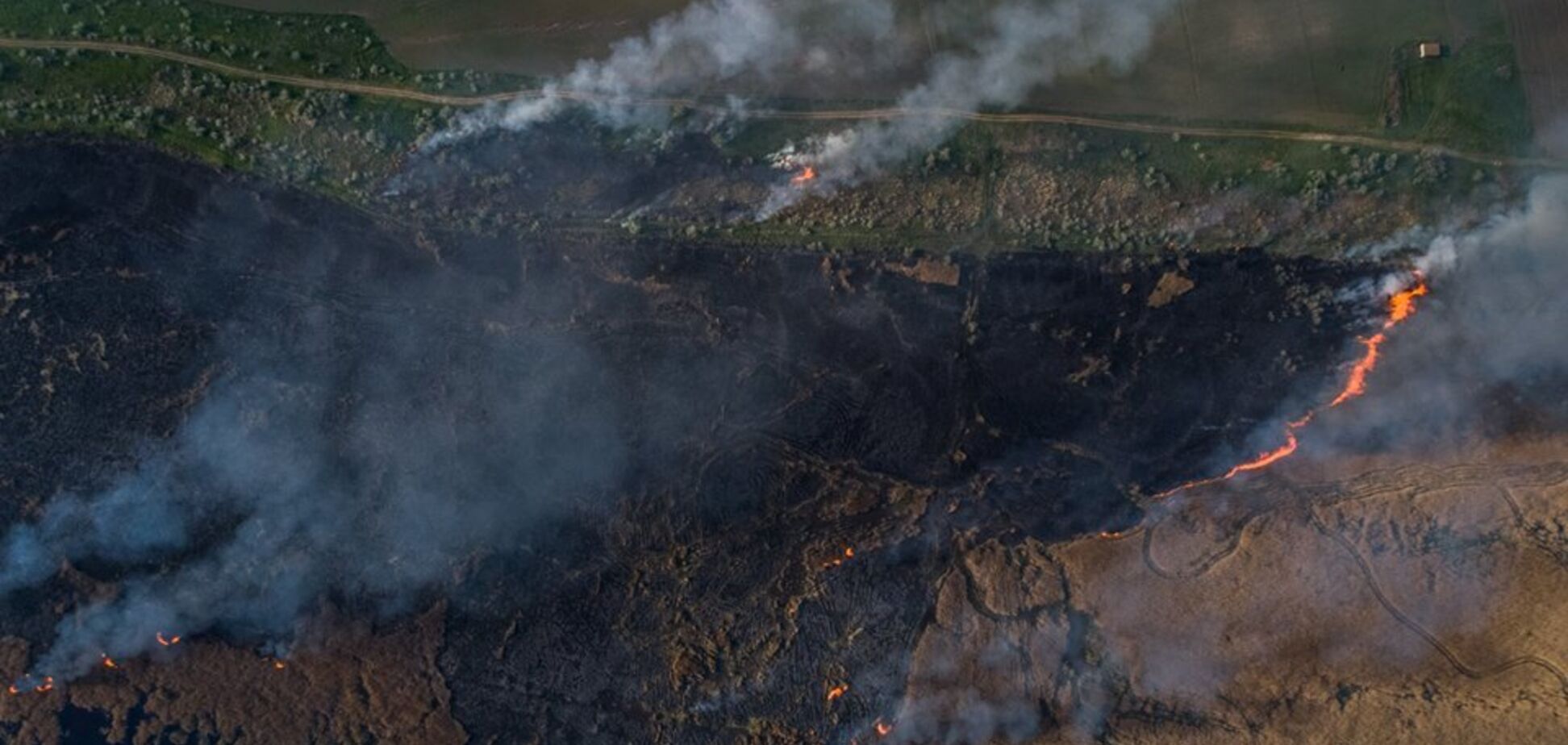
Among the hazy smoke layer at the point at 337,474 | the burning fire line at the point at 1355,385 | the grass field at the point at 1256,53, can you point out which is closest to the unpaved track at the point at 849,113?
the grass field at the point at 1256,53

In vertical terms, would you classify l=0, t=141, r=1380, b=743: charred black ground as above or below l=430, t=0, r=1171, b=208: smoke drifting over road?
below

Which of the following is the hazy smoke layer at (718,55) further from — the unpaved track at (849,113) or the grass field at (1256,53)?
the grass field at (1256,53)

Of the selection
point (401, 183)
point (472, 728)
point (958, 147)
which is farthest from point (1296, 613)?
point (401, 183)

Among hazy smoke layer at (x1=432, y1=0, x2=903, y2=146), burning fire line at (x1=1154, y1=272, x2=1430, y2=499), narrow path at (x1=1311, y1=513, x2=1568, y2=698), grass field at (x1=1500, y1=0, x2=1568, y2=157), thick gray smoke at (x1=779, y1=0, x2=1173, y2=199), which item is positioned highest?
hazy smoke layer at (x1=432, y1=0, x2=903, y2=146)

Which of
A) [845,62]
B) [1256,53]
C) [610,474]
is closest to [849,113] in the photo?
[845,62]

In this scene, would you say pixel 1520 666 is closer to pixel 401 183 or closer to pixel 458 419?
pixel 458 419

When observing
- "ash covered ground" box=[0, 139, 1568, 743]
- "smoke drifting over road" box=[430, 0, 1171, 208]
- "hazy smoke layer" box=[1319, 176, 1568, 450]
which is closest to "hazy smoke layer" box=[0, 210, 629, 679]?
"ash covered ground" box=[0, 139, 1568, 743]

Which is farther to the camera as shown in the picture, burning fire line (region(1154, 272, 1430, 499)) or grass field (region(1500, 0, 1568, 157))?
grass field (region(1500, 0, 1568, 157))

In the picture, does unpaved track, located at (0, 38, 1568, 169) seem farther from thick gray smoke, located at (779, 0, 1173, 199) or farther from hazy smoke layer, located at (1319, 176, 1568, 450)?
hazy smoke layer, located at (1319, 176, 1568, 450)
